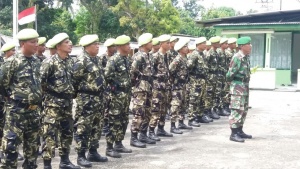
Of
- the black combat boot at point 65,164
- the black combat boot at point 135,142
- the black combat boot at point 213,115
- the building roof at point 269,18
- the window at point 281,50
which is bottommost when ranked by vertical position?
the black combat boot at point 65,164

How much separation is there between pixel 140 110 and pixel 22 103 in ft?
8.76

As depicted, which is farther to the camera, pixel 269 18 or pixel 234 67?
pixel 269 18

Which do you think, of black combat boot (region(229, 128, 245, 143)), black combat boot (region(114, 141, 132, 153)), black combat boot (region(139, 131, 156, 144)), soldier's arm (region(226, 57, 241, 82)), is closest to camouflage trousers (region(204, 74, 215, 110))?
black combat boot (region(229, 128, 245, 143))

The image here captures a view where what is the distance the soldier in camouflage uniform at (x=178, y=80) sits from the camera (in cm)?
875

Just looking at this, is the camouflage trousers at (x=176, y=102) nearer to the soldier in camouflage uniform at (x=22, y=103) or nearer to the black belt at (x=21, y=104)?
the soldier in camouflage uniform at (x=22, y=103)

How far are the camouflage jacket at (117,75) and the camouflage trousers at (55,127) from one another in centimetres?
120

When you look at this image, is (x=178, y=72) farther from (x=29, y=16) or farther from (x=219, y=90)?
(x=29, y=16)

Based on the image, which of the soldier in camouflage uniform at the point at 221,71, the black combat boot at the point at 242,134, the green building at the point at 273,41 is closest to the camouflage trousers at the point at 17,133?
the black combat boot at the point at 242,134

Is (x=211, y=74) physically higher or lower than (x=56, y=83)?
higher

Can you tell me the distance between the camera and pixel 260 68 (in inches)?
794

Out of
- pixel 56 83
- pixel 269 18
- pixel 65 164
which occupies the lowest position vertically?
pixel 65 164

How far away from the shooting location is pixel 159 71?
809 cm

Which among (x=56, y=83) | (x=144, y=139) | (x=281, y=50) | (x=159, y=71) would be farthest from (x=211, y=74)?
(x=281, y=50)

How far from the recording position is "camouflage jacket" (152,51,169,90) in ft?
26.3
